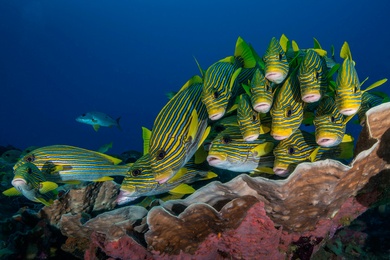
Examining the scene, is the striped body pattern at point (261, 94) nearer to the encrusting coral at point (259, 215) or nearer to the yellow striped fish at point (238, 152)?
the yellow striped fish at point (238, 152)

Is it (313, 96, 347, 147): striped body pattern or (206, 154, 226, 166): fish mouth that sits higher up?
(313, 96, 347, 147): striped body pattern

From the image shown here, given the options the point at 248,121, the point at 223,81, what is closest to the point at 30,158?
the point at 223,81

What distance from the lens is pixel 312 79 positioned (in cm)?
222

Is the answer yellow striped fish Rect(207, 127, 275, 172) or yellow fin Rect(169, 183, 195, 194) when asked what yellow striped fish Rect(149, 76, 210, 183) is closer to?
yellow striped fish Rect(207, 127, 275, 172)

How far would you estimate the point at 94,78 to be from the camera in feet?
432

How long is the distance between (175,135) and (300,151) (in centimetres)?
109

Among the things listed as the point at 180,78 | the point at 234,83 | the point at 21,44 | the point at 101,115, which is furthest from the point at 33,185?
the point at 180,78

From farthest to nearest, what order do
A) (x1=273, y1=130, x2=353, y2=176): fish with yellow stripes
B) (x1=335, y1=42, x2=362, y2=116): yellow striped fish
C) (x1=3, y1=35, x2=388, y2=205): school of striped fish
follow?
(x1=273, y1=130, x2=353, y2=176): fish with yellow stripes, (x1=3, y1=35, x2=388, y2=205): school of striped fish, (x1=335, y1=42, x2=362, y2=116): yellow striped fish

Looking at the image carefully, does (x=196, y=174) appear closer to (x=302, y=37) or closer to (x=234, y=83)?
(x=234, y=83)

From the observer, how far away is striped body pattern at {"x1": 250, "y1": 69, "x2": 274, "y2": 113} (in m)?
2.23

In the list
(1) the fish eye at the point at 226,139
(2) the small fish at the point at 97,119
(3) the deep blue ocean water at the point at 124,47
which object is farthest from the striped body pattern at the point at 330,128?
(3) the deep blue ocean water at the point at 124,47

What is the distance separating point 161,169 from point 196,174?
872 mm

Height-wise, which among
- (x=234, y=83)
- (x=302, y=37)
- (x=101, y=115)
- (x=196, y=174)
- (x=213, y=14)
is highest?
(x=213, y=14)

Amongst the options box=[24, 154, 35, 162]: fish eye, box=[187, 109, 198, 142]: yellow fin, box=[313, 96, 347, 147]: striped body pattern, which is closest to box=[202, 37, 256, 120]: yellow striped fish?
box=[187, 109, 198, 142]: yellow fin
